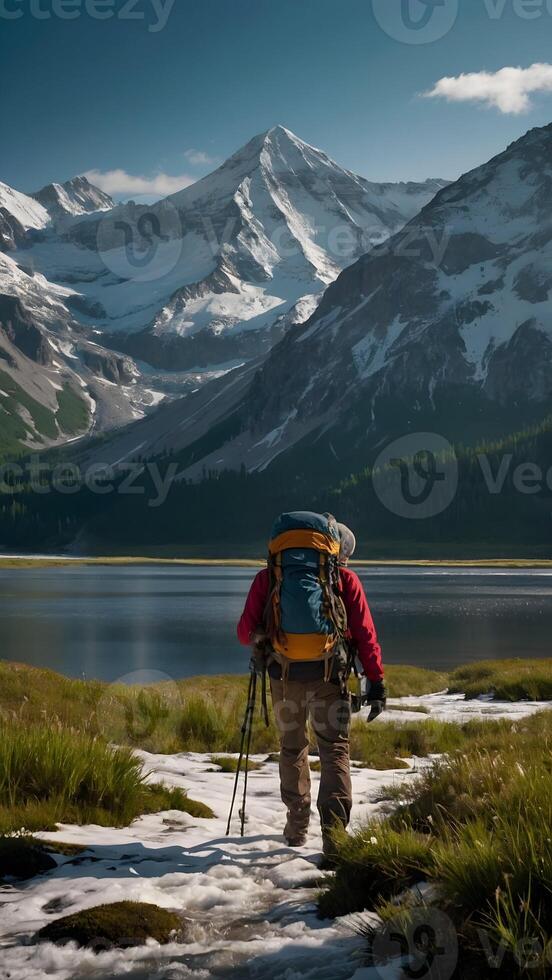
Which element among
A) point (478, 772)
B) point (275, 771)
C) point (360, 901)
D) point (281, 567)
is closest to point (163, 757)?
point (275, 771)

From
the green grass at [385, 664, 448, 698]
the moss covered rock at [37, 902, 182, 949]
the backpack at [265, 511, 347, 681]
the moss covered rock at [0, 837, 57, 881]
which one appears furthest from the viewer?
the green grass at [385, 664, 448, 698]

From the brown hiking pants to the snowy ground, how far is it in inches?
15.4

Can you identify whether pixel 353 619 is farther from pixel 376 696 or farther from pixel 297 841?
pixel 297 841

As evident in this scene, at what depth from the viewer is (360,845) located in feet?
25.5

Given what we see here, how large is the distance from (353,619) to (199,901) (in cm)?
329

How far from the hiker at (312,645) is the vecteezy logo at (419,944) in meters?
3.46

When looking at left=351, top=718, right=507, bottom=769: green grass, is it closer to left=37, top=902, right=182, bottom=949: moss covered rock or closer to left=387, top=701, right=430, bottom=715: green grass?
left=387, top=701, right=430, bottom=715: green grass

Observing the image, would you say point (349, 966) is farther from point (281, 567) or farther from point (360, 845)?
point (281, 567)

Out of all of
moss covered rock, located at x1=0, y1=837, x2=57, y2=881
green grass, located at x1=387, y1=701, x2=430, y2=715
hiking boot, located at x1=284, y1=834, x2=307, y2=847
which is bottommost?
green grass, located at x1=387, y1=701, x2=430, y2=715

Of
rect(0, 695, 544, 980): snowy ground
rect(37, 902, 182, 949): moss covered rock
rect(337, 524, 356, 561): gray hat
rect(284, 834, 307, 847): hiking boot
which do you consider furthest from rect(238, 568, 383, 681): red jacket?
rect(37, 902, 182, 949): moss covered rock

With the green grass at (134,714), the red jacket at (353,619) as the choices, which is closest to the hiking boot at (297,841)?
the red jacket at (353,619)

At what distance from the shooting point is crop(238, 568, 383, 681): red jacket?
31.8 feet

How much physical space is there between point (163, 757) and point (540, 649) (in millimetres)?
42519

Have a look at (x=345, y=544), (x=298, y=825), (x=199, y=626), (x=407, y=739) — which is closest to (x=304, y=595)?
(x=345, y=544)
